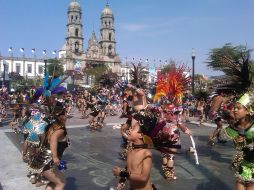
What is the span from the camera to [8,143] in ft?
35.3

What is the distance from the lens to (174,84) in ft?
26.2

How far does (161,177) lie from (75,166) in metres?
2.18

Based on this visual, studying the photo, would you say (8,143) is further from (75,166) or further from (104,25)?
(104,25)

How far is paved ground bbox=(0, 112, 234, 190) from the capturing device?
262 inches

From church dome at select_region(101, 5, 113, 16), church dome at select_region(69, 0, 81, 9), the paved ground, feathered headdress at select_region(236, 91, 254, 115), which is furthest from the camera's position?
church dome at select_region(101, 5, 113, 16)

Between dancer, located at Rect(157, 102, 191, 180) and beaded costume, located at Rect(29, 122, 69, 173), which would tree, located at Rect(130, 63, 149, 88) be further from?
beaded costume, located at Rect(29, 122, 69, 173)

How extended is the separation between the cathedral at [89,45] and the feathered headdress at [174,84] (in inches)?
3565

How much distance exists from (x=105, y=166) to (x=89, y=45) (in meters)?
104

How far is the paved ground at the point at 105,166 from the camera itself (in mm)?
6664

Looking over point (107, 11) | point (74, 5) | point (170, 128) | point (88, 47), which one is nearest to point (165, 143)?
point (170, 128)

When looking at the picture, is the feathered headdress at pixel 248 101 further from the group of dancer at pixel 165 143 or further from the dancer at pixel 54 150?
the dancer at pixel 54 150

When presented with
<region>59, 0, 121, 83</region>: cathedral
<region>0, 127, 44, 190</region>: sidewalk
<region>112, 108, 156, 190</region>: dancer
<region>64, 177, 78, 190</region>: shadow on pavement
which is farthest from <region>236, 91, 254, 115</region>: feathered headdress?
<region>59, 0, 121, 83</region>: cathedral

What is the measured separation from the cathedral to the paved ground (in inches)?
3457

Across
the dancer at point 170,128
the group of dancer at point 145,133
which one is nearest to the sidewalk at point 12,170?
the group of dancer at point 145,133
